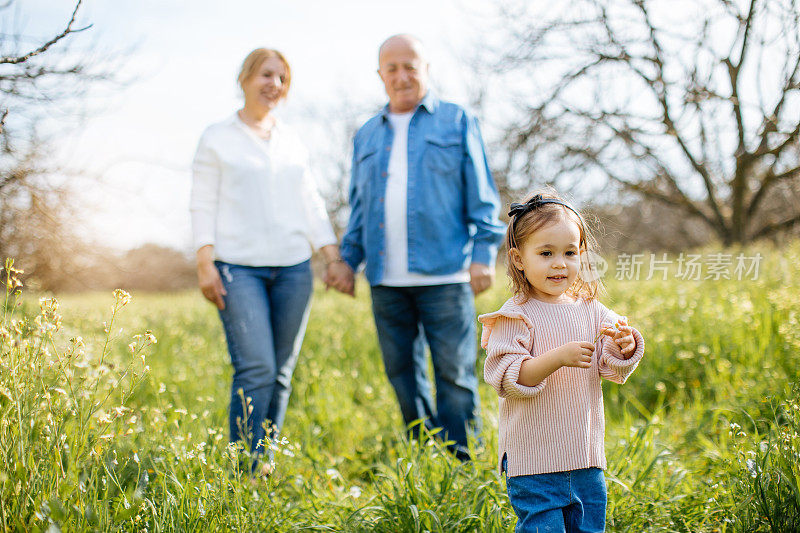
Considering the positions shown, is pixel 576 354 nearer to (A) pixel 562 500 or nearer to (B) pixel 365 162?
(A) pixel 562 500

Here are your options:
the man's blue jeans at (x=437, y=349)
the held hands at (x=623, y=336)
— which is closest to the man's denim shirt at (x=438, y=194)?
the man's blue jeans at (x=437, y=349)

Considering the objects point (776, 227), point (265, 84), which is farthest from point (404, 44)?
point (776, 227)

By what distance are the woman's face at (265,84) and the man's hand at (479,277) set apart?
50.7 inches

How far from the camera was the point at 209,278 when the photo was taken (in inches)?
107

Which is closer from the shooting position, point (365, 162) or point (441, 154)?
point (441, 154)

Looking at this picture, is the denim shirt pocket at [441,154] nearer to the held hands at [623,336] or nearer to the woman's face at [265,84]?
the woman's face at [265,84]

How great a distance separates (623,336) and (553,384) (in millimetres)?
247

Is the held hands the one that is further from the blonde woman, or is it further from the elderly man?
the blonde woman

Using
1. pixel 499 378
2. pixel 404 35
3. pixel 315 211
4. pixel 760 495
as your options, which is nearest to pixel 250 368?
pixel 315 211

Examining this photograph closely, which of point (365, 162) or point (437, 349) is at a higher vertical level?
point (365, 162)

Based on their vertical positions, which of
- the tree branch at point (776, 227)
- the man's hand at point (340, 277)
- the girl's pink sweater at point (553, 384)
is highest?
the tree branch at point (776, 227)

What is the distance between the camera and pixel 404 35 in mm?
2844

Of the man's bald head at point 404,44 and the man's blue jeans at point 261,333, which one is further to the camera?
the man's bald head at point 404,44

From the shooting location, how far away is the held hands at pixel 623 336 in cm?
162
